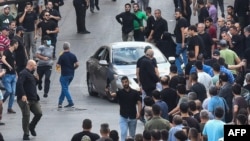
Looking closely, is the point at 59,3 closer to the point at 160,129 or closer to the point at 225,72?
the point at 225,72

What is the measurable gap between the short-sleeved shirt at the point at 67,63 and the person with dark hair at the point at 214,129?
926cm

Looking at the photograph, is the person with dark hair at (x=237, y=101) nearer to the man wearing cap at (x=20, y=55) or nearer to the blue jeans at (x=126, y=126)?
the blue jeans at (x=126, y=126)

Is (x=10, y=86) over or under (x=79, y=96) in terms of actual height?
over

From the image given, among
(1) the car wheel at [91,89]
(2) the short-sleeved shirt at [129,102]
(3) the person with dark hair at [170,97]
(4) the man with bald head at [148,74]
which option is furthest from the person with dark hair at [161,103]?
(1) the car wheel at [91,89]

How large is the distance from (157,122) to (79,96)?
1015 cm

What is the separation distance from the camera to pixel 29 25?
30703mm

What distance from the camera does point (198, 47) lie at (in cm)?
2505

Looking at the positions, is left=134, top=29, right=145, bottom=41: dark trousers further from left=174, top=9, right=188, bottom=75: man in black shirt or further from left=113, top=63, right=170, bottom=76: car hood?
left=113, top=63, right=170, bottom=76: car hood

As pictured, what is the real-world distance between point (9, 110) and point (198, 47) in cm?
500

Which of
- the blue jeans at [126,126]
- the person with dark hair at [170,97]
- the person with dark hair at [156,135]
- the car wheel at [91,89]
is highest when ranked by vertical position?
the person with dark hair at [156,135]

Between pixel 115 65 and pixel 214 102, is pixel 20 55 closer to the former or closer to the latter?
pixel 115 65

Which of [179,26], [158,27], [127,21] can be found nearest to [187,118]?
[179,26]

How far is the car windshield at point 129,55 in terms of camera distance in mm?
25922

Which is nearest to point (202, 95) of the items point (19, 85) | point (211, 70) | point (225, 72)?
point (225, 72)
